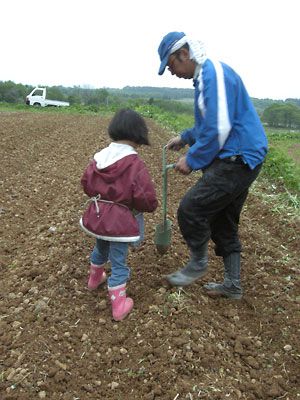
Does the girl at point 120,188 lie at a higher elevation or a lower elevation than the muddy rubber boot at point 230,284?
higher

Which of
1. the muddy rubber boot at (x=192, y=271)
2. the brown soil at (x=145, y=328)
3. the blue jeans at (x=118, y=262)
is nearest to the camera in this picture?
→ the brown soil at (x=145, y=328)

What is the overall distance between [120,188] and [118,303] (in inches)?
28.3

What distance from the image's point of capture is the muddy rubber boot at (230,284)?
301cm

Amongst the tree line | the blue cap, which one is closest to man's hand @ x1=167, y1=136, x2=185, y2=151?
the blue cap

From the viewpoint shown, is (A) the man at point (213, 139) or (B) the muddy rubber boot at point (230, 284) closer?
(A) the man at point (213, 139)

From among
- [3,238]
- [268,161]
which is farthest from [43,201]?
[268,161]

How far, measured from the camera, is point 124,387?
2285mm

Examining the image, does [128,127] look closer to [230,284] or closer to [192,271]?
[192,271]

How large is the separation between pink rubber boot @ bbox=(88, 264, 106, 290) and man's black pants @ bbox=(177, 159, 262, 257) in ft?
2.12

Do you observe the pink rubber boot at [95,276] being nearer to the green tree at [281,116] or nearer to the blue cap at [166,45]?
the blue cap at [166,45]

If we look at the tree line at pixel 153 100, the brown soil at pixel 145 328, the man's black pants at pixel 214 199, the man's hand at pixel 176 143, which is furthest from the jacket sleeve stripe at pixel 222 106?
the tree line at pixel 153 100

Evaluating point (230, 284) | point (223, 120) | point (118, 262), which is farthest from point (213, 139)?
point (230, 284)

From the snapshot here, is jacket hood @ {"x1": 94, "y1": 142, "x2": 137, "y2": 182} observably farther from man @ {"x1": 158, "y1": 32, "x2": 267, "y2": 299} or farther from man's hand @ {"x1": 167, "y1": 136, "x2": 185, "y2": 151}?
man's hand @ {"x1": 167, "y1": 136, "x2": 185, "y2": 151}

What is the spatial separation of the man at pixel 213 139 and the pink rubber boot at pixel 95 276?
2.13 ft
